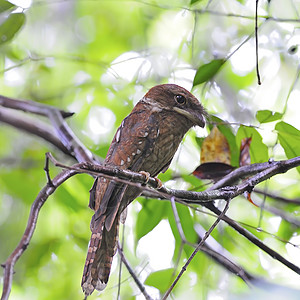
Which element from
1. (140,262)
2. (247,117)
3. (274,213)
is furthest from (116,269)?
(247,117)

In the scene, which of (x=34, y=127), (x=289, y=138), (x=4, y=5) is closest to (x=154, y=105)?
(x=289, y=138)

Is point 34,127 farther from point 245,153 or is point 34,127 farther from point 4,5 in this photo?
point 245,153

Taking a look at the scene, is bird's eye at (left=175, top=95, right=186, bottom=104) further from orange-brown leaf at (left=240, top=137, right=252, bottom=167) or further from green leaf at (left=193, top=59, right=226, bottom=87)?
orange-brown leaf at (left=240, top=137, right=252, bottom=167)

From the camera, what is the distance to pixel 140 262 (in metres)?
2.25

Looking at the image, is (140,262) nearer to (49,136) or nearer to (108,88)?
(49,136)

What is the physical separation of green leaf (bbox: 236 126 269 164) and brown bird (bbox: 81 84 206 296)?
19cm

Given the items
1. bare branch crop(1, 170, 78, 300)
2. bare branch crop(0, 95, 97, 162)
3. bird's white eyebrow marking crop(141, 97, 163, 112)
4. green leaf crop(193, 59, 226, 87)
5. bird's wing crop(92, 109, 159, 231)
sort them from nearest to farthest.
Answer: bare branch crop(1, 170, 78, 300) < bird's wing crop(92, 109, 159, 231) < bird's white eyebrow marking crop(141, 97, 163, 112) < green leaf crop(193, 59, 226, 87) < bare branch crop(0, 95, 97, 162)

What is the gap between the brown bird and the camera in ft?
4.83

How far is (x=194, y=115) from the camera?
1.63 meters

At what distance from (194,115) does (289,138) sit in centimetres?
36

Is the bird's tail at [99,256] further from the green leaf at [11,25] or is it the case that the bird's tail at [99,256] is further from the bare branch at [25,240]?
the green leaf at [11,25]

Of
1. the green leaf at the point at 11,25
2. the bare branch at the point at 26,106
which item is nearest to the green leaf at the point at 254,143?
the bare branch at the point at 26,106

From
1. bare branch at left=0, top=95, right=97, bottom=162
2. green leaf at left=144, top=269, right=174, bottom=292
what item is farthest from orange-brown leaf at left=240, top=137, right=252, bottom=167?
bare branch at left=0, top=95, right=97, bottom=162

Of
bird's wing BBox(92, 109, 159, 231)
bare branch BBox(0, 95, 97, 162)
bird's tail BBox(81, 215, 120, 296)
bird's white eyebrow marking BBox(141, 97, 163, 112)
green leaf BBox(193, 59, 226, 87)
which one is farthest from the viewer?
bare branch BBox(0, 95, 97, 162)
